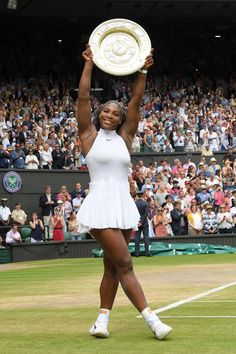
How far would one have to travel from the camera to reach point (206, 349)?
711 centimetres

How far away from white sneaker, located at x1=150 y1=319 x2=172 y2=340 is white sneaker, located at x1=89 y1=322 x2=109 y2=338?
17.3 inches

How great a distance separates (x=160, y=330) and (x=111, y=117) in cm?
193

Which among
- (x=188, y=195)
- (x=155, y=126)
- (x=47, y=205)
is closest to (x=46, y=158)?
(x=47, y=205)

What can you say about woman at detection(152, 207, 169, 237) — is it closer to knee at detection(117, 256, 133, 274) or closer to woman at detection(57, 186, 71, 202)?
woman at detection(57, 186, 71, 202)

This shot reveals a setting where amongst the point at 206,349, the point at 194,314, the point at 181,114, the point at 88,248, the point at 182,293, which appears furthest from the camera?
the point at 181,114

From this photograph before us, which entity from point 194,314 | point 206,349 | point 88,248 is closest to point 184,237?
point 88,248

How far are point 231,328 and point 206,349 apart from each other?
1.23 metres

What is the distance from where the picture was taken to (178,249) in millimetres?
26203

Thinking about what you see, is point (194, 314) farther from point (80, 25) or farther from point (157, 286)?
point (80, 25)

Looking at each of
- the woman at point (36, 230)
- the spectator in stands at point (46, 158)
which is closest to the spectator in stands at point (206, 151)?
the spectator in stands at point (46, 158)

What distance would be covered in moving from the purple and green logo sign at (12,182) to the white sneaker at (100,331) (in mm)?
22262

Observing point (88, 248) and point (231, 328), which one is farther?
point (88, 248)

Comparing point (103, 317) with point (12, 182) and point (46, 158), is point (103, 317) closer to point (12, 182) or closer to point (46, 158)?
point (12, 182)

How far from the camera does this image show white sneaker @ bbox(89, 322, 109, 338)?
7914mm
